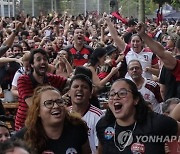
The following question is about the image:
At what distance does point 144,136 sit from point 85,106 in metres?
1.35

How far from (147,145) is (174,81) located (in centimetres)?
332

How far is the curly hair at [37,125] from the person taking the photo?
15.6 feet

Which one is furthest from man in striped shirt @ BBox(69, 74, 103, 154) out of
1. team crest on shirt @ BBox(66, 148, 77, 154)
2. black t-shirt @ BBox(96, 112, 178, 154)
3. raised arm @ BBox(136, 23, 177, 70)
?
raised arm @ BBox(136, 23, 177, 70)

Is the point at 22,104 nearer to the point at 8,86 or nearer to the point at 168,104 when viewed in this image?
the point at 168,104

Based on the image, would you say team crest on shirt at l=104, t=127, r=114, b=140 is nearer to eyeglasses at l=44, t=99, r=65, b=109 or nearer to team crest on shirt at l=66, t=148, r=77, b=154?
team crest on shirt at l=66, t=148, r=77, b=154

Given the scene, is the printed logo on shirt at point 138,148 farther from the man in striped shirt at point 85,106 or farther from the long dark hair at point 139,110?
the man in striped shirt at point 85,106

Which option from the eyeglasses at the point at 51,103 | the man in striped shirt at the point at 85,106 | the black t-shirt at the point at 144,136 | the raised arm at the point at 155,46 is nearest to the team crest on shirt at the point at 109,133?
the black t-shirt at the point at 144,136

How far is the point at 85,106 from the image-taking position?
576cm

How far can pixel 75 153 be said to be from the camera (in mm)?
4855

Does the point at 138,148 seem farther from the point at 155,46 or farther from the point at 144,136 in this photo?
the point at 155,46

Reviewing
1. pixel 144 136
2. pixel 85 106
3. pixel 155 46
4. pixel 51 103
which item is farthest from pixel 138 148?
pixel 155 46

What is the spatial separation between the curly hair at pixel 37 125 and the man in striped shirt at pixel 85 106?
0.45 meters

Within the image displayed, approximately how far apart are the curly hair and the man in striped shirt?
0.45 meters

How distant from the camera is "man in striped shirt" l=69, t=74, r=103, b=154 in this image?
5.48 meters
